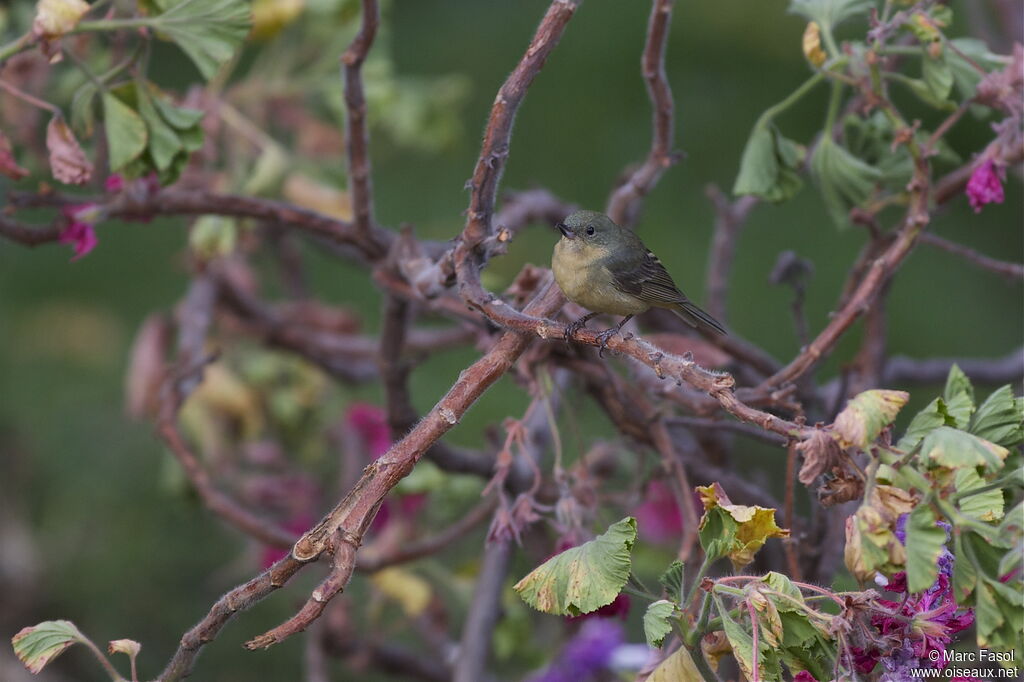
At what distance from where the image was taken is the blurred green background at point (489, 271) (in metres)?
3.03

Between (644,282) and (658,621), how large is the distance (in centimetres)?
93

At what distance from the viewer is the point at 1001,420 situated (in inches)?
41.5

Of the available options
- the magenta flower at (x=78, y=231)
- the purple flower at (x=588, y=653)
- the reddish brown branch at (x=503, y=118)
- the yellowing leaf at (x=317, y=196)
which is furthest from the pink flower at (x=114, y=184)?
the purple flower at (x=588, y=653)

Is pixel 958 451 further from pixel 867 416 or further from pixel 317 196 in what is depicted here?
pixel 317 196

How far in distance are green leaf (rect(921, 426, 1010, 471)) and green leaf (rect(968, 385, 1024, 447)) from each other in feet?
0.32

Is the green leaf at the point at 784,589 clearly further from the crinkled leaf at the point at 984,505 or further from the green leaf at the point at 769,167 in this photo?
the green leaf at the point at 769,167

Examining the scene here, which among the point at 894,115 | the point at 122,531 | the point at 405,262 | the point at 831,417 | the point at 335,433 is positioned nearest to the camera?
the point at 894,115

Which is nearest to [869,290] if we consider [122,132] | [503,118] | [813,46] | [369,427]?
[813,46]

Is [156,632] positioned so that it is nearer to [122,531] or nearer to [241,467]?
[122,531]

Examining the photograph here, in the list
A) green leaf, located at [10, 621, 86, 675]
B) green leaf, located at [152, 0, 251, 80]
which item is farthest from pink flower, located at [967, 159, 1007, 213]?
green leaf, located at [10, 621, 86, 675]

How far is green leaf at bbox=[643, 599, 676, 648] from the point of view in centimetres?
100

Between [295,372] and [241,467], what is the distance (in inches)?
10.7

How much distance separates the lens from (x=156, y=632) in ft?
9.64

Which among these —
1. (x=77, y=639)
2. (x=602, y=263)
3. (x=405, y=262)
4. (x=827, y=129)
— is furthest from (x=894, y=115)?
(x=77, y=639)
